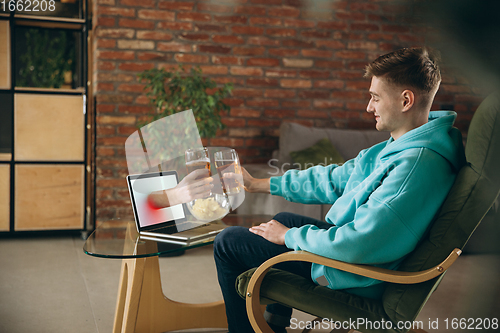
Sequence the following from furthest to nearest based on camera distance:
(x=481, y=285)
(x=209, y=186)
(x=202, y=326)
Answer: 1. (x=202, y=326)
2. (x=209, y=186)
3. (x=481, y=285)

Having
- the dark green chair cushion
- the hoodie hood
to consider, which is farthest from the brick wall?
the hoodie hood

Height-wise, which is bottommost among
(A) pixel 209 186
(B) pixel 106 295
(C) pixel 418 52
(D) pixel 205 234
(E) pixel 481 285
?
(B) pixel 106 295

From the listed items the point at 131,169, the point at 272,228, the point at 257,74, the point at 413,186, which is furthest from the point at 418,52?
the point at 257,74

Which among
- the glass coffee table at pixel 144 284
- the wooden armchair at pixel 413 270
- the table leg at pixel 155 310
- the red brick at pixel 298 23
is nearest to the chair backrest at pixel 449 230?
the wooden armchair at pixel 413 270

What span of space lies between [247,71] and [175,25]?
0.67 meters

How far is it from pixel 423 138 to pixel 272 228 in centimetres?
49

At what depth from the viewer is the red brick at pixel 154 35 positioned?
3311 millimetres

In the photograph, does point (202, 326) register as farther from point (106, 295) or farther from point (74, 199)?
point (74, 199)

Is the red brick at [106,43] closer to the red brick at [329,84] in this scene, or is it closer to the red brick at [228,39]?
the red brick at [228,39]

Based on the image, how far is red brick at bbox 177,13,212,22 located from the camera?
11.1 feet

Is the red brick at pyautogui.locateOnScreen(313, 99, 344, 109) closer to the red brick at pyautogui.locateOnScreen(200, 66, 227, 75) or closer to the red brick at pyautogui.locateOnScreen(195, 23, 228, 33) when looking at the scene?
the red brick at pyautogui.locateOnScreen(200, 66, 227, 75)

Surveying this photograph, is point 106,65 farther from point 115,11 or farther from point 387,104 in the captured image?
point 387,104

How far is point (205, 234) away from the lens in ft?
4.86

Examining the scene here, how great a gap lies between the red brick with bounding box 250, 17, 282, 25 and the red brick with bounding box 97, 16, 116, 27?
1075mm
